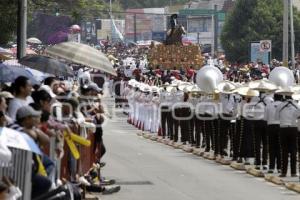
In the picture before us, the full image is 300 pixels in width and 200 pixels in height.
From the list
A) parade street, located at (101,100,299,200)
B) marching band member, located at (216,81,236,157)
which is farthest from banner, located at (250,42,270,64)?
marching band member, located at (216,81,236,157)

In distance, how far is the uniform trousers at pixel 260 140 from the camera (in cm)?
2181

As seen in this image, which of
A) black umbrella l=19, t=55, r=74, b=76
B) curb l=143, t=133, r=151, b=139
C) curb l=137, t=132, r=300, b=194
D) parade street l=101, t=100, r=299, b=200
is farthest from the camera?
curb l=143, t=133, r=151, b=139

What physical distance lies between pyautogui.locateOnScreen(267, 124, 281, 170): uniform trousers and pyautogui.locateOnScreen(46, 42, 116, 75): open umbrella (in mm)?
3433

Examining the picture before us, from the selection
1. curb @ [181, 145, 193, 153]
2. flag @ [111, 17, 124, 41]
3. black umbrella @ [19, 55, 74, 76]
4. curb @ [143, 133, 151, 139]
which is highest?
flag @ [111, 17, 124, 41]

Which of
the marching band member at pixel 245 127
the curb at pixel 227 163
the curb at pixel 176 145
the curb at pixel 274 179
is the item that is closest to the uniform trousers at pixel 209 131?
the curb at pixel 227 163

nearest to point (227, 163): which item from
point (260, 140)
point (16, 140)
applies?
point (260, 140)

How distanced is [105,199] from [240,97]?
28.1 feet

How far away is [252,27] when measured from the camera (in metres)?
75.4

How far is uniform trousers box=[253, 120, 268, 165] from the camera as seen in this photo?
2181 centimetres

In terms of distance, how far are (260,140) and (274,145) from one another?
3.24 feet

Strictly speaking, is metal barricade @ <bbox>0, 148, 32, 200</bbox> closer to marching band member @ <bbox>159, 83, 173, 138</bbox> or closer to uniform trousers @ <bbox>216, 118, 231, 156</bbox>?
uniform trousers @ <bbox>216, 118, 231, 156</bbox>

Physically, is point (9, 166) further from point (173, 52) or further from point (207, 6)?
point (207, 6)

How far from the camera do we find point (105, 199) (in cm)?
1697

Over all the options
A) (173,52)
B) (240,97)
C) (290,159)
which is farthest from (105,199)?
(173,52)
